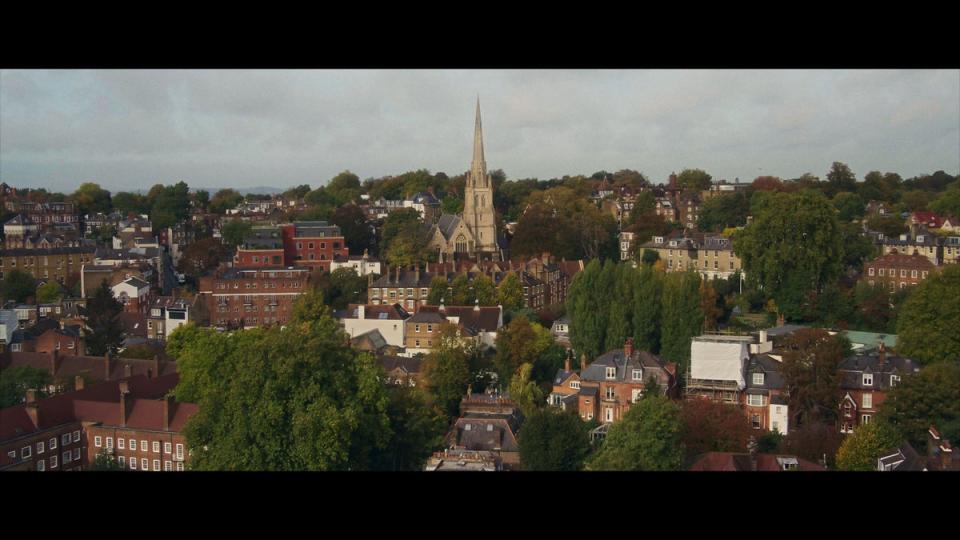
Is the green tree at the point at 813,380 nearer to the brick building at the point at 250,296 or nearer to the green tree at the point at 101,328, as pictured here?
the brick building at the point at 250,296

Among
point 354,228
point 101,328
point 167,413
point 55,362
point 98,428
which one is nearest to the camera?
point 167,413

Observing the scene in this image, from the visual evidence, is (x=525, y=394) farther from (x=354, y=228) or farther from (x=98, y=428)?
(x=354, y=228)

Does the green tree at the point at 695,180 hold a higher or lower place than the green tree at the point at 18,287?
higher

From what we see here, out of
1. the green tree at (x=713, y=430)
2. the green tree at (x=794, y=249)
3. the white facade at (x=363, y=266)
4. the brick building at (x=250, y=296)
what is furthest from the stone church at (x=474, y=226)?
the green tree at (x=713, y=430)

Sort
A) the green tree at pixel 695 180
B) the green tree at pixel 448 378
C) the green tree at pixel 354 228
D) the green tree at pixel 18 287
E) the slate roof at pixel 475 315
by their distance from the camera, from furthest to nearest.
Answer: the green tree at pixel 695 180 → the green tree at pixel 354 228 → the green tree at pixel 18 287 → the slate roof at pixel 475 315 → the green tree at pixel 448 378

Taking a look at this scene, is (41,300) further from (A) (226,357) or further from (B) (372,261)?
(A) (226,357)

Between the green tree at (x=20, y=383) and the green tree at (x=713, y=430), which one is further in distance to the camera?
the green tree at (x=20, y=383)

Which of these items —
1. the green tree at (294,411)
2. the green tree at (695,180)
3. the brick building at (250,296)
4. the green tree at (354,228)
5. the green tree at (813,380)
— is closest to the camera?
the green tree at (294,411)

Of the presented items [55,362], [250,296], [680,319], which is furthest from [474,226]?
[55,362]
